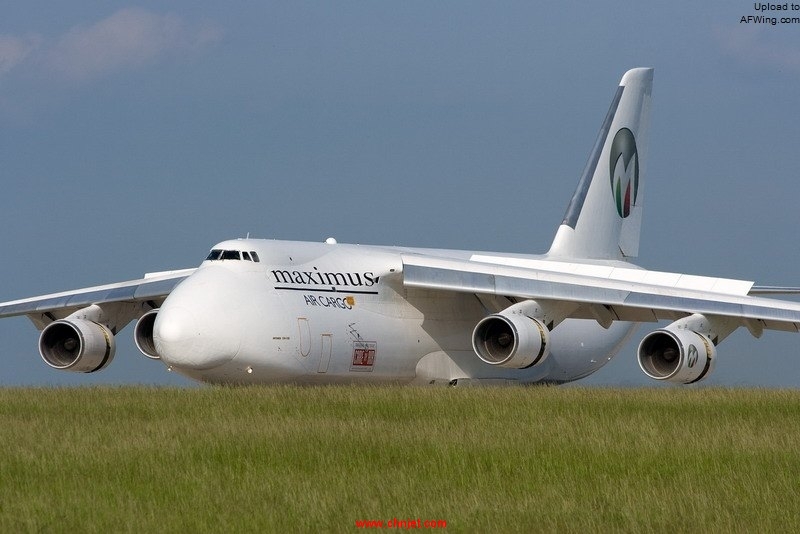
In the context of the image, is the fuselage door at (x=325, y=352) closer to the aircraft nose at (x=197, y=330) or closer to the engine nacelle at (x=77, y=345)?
the aircraft nose at (x=197, y=330)

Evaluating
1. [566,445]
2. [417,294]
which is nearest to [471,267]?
[417,294]

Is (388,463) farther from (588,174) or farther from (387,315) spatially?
(588,174)

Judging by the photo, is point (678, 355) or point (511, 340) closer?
point (678, 355)

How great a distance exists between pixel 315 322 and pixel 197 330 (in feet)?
7.20

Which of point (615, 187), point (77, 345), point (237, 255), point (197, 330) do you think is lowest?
point (197, 330)

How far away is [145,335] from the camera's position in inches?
910

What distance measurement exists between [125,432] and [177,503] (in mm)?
4181

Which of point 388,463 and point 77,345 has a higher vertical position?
point 77,345

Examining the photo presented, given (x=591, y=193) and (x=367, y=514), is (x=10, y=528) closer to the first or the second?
(x=367, y=514)

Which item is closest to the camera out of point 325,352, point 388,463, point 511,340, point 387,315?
point 388,463

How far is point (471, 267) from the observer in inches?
859

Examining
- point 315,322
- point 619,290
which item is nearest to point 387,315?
point 315,322

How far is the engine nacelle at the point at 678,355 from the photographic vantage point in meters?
19.8

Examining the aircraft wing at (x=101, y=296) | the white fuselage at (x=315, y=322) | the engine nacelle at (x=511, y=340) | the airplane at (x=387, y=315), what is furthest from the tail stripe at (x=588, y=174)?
the aircraft wing at (x=101, y=296)
